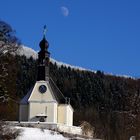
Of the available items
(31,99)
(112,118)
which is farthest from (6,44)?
(112,118)

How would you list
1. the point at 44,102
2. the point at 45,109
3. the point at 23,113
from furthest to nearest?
1. the point at 23,113
2. the point at 44,102
3. the point at 45,109

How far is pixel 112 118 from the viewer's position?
120812mm

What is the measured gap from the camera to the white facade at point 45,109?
226 feet

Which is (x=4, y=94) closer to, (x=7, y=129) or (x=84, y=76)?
(x=7, y=129)

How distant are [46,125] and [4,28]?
43.5 ft

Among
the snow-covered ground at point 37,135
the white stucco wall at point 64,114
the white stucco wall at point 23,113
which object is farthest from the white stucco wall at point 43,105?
the snow-covered ground at point 37,135

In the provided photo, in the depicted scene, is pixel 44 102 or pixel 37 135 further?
pixel 44 102

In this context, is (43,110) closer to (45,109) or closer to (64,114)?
(45,109)

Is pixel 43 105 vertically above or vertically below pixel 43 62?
below

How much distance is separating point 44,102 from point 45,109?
1021 millimetres

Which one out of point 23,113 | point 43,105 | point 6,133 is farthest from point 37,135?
point 23,113

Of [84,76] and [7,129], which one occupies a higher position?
[84,76]

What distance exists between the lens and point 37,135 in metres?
45.8

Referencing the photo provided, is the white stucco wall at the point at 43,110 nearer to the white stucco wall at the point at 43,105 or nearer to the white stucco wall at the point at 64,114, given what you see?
the white stucco wall at the point at 43,105
